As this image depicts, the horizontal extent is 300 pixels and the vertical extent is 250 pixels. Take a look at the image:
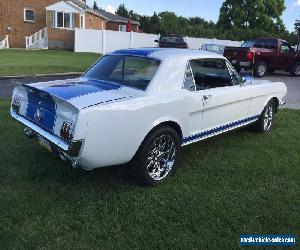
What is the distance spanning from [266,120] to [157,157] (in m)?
3.25

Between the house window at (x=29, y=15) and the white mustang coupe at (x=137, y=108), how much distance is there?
3215 cm

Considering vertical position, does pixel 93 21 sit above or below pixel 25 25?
above

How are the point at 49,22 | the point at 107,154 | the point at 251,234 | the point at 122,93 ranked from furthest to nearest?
the point at 49,22 → the point at 122,93 → the point at 107,154 → the point at 251,234

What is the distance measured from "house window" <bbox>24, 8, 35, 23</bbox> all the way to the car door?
32.5 meters

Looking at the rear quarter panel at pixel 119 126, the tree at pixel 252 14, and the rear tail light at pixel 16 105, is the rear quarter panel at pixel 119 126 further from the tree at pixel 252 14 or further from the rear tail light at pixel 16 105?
the tree at pixel 252 14

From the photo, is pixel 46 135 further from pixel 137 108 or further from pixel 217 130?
pixel 217 130

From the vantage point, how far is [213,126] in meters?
5.32

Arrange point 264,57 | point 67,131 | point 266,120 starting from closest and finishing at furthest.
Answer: point 67,131 → point 266,120 → point 264,57

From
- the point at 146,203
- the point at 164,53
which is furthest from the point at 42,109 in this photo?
the point at 164,53

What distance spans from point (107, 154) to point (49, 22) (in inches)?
1298

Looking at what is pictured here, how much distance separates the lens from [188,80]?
485 cm

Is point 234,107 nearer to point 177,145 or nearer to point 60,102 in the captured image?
point 177,145

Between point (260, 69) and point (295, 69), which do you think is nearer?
point (260, 69)

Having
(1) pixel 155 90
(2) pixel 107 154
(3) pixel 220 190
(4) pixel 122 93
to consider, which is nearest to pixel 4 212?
(2) pixel 107 154
